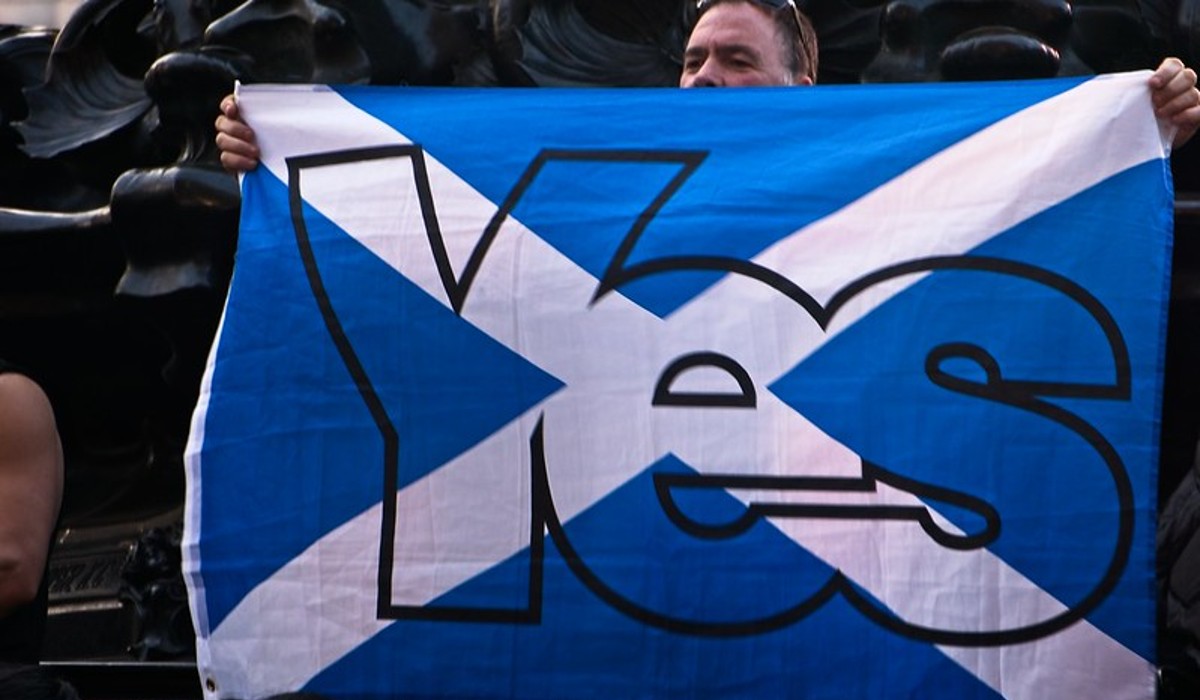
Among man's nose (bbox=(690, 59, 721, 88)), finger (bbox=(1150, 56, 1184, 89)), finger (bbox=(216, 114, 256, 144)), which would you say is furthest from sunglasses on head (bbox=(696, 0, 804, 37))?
finger (bbox=(216, 114, 256, 144))

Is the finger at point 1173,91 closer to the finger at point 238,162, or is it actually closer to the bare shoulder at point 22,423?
the finger at point 238,162

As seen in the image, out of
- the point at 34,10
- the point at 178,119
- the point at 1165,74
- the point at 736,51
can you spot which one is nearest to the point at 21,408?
the point at 178,119

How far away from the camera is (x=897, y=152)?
3451 millimetres

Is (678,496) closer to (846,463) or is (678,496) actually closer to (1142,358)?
(846,463)

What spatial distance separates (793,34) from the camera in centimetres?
392

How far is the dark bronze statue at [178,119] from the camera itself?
4.00 m

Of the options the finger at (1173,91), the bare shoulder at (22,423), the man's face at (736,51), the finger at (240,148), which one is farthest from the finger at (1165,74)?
the bare shoulder at (22,423)

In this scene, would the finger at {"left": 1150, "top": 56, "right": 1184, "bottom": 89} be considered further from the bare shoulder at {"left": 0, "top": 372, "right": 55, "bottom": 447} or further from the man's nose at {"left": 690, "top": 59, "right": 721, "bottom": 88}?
the bare shoulder at {"left": 0, "top": 372, "right": 55, "bottom": 447}

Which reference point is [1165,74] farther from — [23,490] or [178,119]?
[178,119]

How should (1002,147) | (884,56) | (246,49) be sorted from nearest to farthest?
(1002,147) → (884,56) → (246,49)

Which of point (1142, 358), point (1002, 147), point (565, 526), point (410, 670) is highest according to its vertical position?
point (1002, 147)

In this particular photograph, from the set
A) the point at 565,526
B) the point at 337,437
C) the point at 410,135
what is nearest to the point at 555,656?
the point at 565,526

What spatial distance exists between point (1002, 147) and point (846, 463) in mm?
599

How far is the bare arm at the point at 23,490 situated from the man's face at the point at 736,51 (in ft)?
4.45
